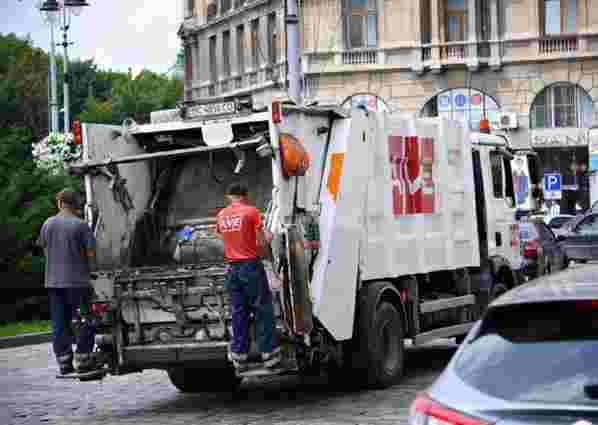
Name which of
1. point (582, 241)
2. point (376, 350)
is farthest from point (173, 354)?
point (582, 241)

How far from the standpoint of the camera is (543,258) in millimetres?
26281

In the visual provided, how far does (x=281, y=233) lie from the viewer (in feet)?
37.3

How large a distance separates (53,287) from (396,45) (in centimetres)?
4284

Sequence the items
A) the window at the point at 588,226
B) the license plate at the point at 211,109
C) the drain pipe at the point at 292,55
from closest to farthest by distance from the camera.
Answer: the license plate at the point at 211,109
the window at the point at 588,226
the drain pipe at the point at 292,55

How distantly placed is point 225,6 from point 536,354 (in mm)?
59177

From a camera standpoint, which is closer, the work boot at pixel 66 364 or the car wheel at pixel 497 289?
the work boot at pixel 66 364

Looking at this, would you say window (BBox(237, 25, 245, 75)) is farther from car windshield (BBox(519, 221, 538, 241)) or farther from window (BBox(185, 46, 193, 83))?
car windshield (BBox(519, 221, 538, 241))

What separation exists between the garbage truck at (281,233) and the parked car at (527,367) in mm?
6130

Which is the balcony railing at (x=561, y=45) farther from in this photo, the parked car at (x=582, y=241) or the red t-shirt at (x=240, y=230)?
the red t-shirt at (x=240, y=230)

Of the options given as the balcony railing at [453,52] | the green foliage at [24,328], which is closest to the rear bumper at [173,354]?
the green foliage at [24,328]

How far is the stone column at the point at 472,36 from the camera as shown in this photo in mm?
53031

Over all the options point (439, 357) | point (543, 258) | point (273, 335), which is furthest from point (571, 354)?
point (543, 258)

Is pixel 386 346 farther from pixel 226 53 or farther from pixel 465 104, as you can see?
pixel 226 53

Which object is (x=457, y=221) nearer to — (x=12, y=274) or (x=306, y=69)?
(x=12, y=274)
